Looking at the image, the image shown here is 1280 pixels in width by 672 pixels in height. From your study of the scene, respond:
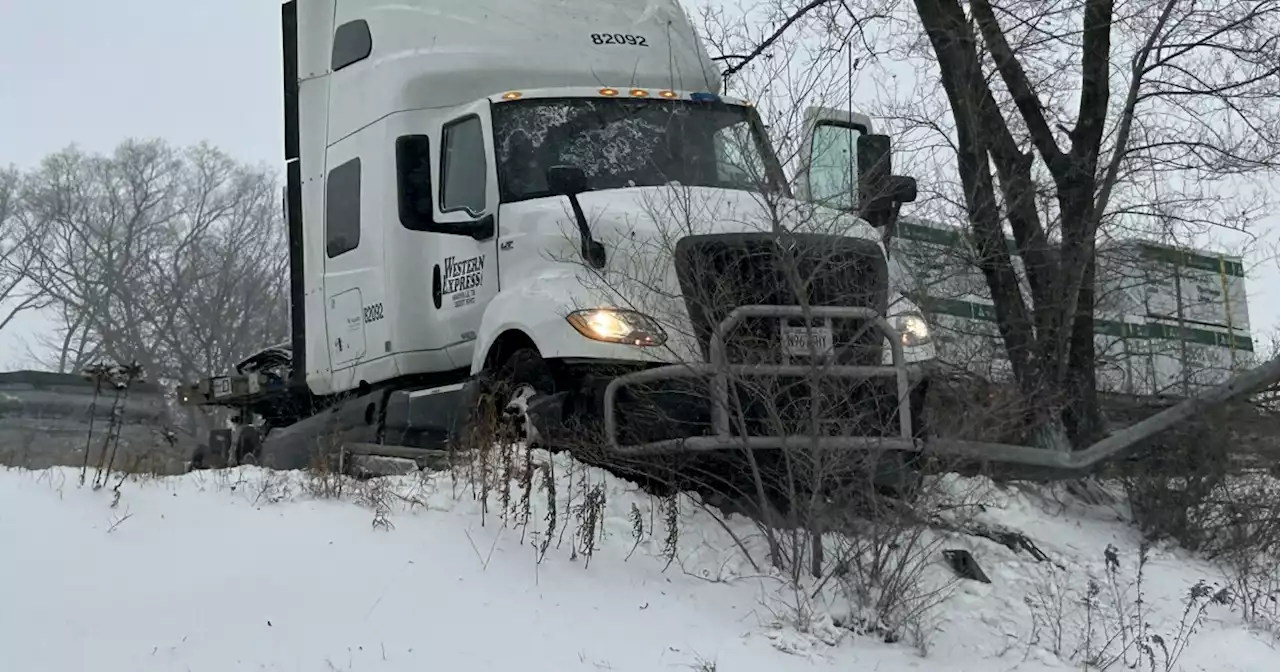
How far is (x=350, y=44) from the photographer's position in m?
10.8

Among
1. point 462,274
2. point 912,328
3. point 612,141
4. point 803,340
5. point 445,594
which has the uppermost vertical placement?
point 612,141

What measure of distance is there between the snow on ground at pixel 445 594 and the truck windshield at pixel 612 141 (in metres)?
2.23

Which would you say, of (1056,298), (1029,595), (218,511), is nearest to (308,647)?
(218,511)

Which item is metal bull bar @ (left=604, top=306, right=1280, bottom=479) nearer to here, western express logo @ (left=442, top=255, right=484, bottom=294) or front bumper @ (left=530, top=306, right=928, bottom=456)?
front bumper @ (left=530, top=306, right=928, bottom=456)

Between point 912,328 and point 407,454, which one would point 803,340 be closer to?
point 912,328

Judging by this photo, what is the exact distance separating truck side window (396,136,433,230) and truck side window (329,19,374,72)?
5.38 feet

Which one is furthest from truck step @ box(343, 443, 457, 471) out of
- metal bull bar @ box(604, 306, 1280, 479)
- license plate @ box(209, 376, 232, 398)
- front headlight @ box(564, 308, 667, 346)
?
license plate @ box(209, 376, 232, 398)

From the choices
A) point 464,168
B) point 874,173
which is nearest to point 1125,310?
point 874,173

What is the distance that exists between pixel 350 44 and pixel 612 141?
8.77 ft

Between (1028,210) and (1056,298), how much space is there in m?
0.81

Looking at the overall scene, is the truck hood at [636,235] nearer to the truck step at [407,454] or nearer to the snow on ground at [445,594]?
the snow on ground at [445,594]

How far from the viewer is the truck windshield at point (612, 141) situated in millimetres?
9211

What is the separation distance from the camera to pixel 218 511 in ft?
23.4

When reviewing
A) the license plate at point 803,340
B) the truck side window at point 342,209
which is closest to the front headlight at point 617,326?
the license plate at point 803,340
